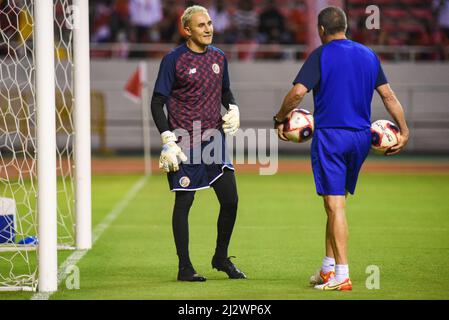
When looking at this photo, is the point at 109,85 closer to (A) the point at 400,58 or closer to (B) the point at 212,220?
(A) the point at 400,58

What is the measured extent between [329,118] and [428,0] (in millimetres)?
20460

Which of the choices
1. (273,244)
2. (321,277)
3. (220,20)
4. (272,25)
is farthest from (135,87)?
(321,277)

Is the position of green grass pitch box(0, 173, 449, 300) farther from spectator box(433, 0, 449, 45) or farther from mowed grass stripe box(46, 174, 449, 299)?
spectator box(433, 0, 449, 45)

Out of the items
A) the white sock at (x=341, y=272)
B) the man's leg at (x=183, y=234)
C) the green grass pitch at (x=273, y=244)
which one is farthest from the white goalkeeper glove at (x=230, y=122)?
the white sock at (x=341, y=272)

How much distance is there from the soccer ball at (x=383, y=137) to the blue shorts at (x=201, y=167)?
132cm

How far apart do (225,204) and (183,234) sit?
0.47m

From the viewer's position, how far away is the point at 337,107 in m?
7.68

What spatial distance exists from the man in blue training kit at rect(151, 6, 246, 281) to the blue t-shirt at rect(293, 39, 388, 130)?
101cm

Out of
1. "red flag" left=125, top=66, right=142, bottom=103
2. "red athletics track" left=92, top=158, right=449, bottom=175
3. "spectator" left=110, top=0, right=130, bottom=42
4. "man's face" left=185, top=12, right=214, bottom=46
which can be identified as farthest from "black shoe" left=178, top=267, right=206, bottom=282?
"spectator" left=110, top=0, right=130, bottom=42

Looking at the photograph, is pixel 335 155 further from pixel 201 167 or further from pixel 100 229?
pixel 100 229

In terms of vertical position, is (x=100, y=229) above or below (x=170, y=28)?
below

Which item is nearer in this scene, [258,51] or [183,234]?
[183,234]

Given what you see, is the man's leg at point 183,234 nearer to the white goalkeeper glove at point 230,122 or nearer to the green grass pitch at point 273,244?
the green grass pitch at point 273,244

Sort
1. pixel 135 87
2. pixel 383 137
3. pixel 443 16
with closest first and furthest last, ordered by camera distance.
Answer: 1. pixel 383 137
2. pixel 135 87
3. pixel 443 16
